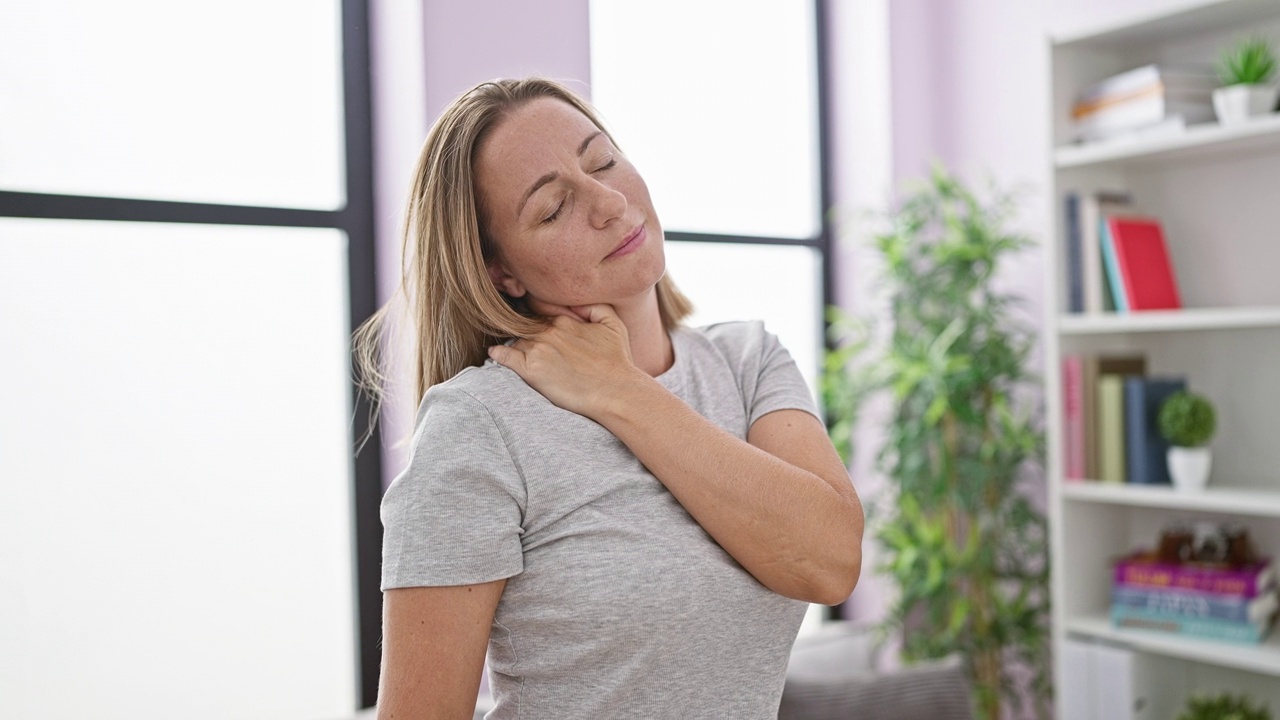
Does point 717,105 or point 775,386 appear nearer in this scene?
point 775,386

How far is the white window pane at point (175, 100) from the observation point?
2.02m

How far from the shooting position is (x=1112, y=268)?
2633 mm

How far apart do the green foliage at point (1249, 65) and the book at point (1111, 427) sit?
0.73 meters

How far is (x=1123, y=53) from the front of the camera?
111 inches

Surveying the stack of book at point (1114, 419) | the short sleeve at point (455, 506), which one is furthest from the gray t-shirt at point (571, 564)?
the stack of book at point (1114, 419)

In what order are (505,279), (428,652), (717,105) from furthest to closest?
1. (717,105)
2. (505,279)
3. (428,652)

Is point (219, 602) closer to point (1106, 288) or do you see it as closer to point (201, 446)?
point (201, 446)

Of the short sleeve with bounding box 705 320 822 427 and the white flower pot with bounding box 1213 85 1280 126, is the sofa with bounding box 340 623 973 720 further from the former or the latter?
the white flower pot with bounding box 1213 85 1280 126

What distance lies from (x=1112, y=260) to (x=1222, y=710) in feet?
3.50

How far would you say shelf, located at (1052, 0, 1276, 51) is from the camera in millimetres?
2471

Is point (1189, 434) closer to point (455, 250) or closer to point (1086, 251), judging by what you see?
point (1086, 251)

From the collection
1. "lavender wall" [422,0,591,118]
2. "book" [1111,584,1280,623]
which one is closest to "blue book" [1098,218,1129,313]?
"book" [1111,584,1280,623]

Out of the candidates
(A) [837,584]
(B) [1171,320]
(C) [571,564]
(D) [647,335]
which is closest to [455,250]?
(D) [647,335]

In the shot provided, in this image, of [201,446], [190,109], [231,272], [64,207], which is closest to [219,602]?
[201,446]
